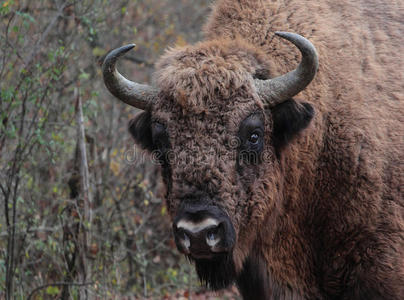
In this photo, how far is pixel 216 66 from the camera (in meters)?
5.52

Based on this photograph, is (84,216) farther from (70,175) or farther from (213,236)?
(213,236)

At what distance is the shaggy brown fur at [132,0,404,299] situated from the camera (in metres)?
5.35

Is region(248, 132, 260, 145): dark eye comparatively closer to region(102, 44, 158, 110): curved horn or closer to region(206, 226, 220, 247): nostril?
region(206, 226, 220, 247): nostril

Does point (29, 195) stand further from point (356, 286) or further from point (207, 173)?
point (356, 286)

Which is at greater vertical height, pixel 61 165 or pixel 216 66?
pixel 216 66

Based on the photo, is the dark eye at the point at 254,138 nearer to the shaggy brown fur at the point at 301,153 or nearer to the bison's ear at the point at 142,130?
the shaggy brown fur at the point at 301,153

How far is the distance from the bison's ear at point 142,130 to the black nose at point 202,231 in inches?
47.7

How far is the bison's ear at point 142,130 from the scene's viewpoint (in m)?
6.00

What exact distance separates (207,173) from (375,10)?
295 cm

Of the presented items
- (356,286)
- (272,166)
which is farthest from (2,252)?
(356,286)

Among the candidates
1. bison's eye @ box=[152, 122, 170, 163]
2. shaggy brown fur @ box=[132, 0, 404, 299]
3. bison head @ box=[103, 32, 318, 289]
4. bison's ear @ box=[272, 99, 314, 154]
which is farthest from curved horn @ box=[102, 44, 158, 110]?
bison's ear @ box=[272, 99, 314, 154]

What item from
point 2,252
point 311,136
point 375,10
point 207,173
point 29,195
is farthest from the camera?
point 29,195

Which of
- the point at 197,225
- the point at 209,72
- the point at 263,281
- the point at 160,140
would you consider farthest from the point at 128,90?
the point at 263,281

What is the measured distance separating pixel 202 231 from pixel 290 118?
1387 millimetres
